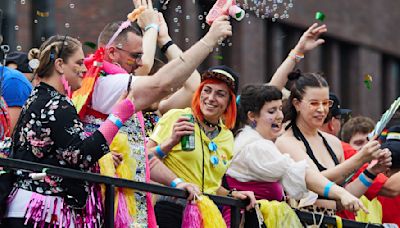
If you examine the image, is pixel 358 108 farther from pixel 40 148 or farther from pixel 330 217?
pixel 40 148

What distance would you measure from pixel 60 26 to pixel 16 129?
10.2 meters

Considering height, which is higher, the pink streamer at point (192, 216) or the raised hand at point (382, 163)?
the raised hand at point (382, 163)

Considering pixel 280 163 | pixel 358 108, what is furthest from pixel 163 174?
pixel 358 108

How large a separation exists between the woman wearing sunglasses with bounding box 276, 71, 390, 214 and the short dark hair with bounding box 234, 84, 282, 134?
33 cm

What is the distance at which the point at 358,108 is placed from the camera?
29266 millimetres

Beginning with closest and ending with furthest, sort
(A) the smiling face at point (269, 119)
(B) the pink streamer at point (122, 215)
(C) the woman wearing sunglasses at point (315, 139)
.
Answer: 1. (B) the pink streamer at point (122, 215)
2. (A) the smiling face at point (269, 119)
3. (C) the woman wearing sunglasses at point (315, 139)

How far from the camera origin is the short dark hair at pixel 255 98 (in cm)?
924

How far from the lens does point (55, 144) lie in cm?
708

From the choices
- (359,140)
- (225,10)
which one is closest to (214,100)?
(225,10)

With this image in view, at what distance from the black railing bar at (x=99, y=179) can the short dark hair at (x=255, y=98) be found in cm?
113

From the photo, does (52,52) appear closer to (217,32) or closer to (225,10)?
(217,32)

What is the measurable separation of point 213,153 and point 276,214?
0.59 metres

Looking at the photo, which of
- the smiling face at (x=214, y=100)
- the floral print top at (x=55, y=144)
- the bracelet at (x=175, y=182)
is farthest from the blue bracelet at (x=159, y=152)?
the floral print top at (x=55, y=144)

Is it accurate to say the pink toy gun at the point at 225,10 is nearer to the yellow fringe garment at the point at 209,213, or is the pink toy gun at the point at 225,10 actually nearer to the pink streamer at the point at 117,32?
the pink streamer at the point at 117,32
